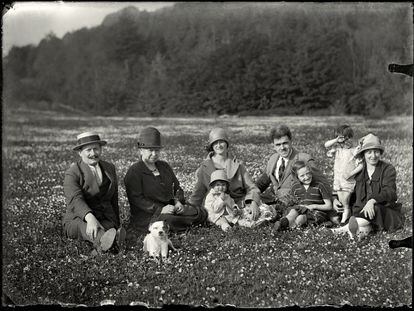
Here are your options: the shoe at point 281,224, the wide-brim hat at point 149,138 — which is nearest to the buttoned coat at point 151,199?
the wide-brim hat at point 149,138

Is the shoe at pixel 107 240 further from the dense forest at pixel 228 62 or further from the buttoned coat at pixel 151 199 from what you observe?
the dense forest at pixel 228 62

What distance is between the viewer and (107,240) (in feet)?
21.8

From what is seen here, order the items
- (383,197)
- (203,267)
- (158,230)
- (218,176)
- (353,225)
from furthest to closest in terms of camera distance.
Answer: (218,176) < (383,197) < (353,225) < (158,230) < (203,267)

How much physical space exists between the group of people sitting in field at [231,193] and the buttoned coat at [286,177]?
19 mm

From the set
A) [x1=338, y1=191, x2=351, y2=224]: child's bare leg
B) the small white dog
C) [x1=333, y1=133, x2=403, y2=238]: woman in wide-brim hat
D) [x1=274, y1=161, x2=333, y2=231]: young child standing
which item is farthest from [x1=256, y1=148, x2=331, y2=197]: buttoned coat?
the small white dog

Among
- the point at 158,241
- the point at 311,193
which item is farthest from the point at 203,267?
the point at 311,193

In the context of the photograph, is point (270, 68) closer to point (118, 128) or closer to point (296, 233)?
point (118, 128)

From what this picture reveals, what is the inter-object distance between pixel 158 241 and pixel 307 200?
3055 mm

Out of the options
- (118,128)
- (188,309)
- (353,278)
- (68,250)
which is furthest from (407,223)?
(118,128)

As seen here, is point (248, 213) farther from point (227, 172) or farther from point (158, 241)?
point (158, 241)

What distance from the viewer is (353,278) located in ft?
18.9

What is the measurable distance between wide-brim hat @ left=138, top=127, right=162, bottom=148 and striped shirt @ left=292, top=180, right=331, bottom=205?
8.93ft

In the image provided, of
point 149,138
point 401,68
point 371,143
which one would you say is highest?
point 401,68

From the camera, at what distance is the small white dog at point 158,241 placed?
6.56 metres
